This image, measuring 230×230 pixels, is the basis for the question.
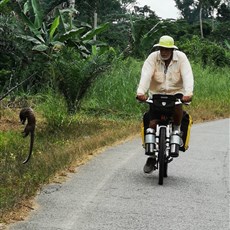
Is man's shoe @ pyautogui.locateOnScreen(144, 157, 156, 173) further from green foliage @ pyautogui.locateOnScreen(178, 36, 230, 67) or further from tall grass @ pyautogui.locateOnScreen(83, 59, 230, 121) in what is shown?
green foliage @ pyautogui.locateOnScreen(178, 36, 230, 67)

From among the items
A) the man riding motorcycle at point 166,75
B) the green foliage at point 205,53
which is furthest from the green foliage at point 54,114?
the green foliage at point 205,53

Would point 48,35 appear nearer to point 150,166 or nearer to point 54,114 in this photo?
point 54,114

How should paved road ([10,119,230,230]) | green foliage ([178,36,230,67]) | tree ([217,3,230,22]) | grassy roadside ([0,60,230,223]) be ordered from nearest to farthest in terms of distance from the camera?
1. paved road ([10,119,230,230])
2. grassy roadside ([0,60,230,223])
3. green foliage ([178,36,230,67])
4. tree ([217,3,230,22])

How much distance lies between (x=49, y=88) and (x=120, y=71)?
4775 mm

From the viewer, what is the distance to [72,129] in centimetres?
1155

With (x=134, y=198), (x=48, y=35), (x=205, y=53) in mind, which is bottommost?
(x=134, y=198)

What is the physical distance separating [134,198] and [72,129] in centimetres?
514

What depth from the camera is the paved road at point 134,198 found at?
217 inches

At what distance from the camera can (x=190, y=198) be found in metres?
6.73

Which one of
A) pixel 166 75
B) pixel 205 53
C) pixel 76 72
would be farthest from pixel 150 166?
pixel 205 53

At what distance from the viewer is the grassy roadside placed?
654cm

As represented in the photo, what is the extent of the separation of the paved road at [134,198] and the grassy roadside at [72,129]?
0.76ft

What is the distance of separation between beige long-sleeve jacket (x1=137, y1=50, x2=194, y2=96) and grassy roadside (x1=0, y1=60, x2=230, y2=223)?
1.63 meters

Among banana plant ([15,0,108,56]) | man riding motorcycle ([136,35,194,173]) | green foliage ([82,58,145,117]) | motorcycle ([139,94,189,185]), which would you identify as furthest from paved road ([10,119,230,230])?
green foliage ([82,58,145,117])
